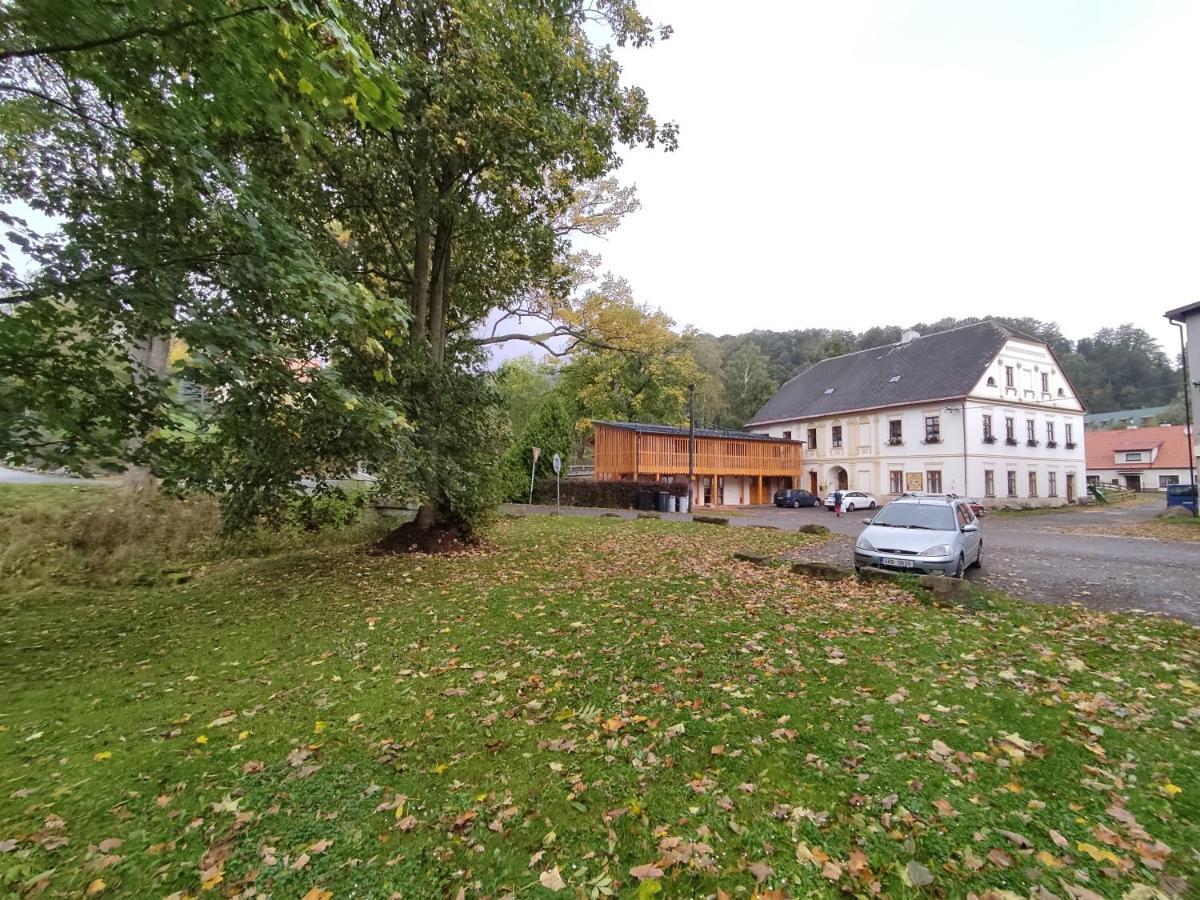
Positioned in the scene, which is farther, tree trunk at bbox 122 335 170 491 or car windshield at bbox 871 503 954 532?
car windshield at bbox 871 503 954 532

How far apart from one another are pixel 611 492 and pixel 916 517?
20.7 meters

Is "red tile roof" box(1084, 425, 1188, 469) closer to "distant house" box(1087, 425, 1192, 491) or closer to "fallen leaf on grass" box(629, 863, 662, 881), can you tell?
"distant house" box(1087, 425, 1192, 491)

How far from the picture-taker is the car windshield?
31.8 ft

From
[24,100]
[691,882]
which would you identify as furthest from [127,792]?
[24,100]

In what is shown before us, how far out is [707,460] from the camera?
34.8 meters

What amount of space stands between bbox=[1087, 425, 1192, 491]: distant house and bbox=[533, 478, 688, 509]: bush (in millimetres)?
46845

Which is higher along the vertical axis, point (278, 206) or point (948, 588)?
point (278, 206)

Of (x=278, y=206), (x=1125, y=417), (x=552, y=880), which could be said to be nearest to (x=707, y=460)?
(x=278, y=206)

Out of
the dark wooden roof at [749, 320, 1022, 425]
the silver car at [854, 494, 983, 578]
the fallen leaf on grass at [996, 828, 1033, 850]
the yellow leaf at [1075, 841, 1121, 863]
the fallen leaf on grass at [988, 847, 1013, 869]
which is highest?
the dark wooden roof at [749, 320, 1022, 425]

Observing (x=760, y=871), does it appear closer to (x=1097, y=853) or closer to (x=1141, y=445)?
(x=1097, y=853)

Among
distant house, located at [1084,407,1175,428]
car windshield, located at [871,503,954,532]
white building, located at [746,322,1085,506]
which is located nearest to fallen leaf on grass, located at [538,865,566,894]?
car windshield, located at [871,503,954,532]

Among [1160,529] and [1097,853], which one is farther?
[1160,529]

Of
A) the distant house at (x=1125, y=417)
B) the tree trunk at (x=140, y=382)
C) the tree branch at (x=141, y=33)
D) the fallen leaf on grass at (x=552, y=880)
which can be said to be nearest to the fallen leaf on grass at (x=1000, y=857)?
the fallen leaf on grass at (x=552, y=880)

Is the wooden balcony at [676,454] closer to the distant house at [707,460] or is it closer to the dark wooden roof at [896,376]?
the distant house at [707,460]
